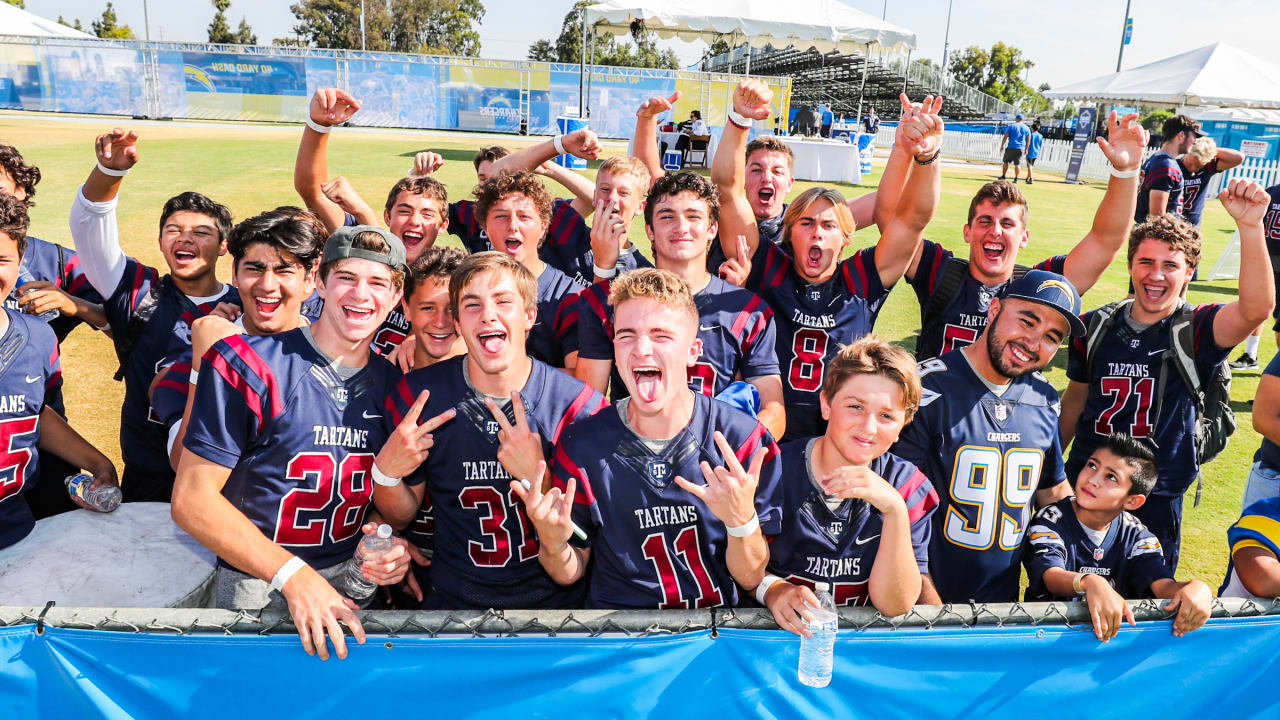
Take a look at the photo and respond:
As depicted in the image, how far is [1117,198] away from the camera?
4480 millimetres

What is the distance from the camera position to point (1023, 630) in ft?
8.36

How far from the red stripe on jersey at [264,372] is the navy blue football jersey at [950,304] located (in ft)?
11.5

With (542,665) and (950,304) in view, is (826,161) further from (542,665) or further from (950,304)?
(542,665)

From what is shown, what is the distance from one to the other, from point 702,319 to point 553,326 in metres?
0.87

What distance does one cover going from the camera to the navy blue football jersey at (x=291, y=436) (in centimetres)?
276

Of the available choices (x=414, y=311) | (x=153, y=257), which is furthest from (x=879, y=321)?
(x=153, y=257)

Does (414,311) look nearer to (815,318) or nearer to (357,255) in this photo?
(357,255)

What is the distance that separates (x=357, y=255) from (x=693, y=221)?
164 centimetres

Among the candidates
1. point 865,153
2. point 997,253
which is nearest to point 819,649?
point 997,253

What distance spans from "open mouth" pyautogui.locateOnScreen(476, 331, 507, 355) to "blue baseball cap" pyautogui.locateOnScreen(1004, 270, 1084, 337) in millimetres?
2261

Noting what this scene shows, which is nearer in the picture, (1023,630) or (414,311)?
(1023,630)

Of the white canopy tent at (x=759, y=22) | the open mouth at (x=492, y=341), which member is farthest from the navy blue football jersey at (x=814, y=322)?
the white canopy tent at (x=759, y=22)

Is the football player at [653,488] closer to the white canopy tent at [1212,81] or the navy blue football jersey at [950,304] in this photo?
the navy blue football jersey at [950,304]

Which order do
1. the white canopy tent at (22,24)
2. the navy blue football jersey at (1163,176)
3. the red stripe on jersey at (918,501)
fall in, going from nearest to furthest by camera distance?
the red stripe on jersey at (918,501) → the navy blue football jersey at (1163,176) → the white canopy tent at (22,24)
